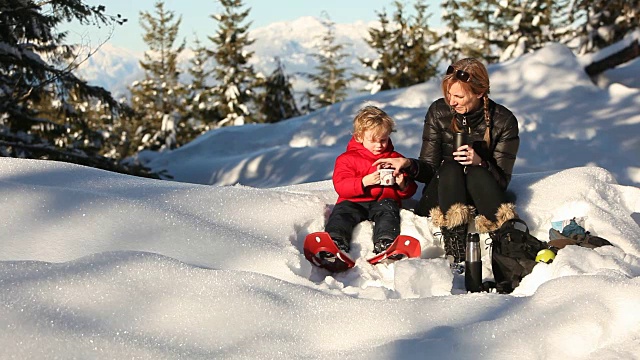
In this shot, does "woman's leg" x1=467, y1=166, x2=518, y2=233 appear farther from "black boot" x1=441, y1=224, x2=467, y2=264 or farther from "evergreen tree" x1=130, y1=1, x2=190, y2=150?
"evergreen tree" x1=130, y1=1, x2=190, y2=150

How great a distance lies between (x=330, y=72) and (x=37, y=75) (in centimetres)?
3397

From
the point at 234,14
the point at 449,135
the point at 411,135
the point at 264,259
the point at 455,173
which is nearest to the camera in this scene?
the point at 264,259

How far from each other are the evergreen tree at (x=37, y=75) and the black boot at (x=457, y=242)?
5848 mm

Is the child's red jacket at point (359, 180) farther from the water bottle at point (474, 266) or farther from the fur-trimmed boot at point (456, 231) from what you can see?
the water bottle at point (474, 266)

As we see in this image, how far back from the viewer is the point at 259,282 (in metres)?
3.03

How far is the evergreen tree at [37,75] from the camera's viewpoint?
8.66 metres

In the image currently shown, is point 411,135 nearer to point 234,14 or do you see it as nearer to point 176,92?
point 234,14

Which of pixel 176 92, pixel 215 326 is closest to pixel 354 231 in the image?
pixel 215 326

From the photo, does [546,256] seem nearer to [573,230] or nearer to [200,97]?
Answer: [573,230]

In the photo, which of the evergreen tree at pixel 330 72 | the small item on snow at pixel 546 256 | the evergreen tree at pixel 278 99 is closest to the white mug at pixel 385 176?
the small item on snow at pixel 546 256

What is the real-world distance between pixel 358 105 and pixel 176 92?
26186 millimetres

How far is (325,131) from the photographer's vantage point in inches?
545

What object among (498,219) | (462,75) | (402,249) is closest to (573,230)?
(498,219)

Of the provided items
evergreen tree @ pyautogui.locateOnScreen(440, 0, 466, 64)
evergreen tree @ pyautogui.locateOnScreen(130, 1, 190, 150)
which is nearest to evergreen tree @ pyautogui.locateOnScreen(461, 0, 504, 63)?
evergreen tree @ pyautogui.locateOnScreen(440, 0, 466, 64)
